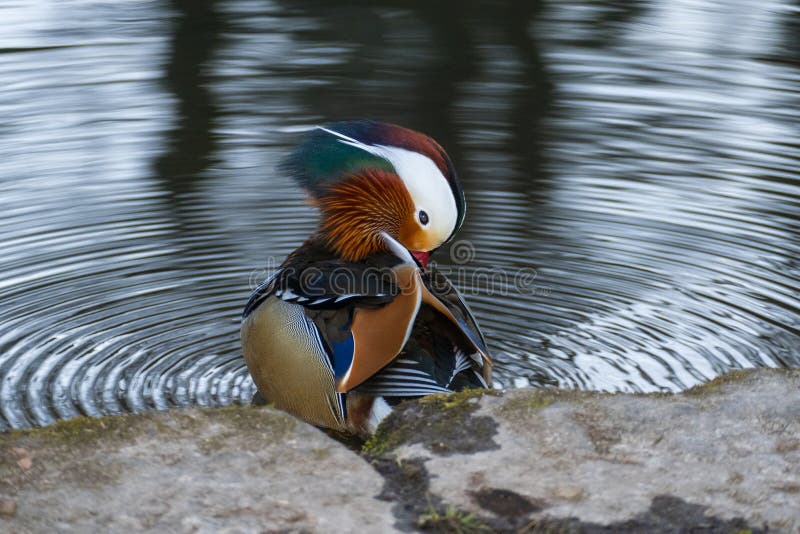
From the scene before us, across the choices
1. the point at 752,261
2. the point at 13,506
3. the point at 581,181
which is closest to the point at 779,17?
the point at 581,181

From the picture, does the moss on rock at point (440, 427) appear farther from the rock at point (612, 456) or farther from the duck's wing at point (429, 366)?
the duck's wing at point (429, 366)

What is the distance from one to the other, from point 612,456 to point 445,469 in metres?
0.43

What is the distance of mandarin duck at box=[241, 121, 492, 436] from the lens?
13.1 ft

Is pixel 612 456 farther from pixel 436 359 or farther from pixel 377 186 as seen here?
pixel 377 186

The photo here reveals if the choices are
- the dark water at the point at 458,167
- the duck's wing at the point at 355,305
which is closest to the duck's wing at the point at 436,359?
the duck's wing at the point at 355,305

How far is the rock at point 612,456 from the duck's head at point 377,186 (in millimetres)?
1300

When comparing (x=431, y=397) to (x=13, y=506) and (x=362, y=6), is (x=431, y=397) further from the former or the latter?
(x=362, y=6)

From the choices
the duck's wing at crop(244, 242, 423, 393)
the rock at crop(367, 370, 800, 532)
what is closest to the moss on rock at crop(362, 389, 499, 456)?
the rock at crop(367, 370, 800, 532)

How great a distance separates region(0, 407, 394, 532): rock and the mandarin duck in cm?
92

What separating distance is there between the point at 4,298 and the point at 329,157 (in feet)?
5.68

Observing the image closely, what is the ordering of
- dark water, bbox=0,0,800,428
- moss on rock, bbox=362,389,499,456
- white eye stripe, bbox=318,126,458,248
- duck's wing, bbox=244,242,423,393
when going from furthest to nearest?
dark water, bbox=0,0,800,428 → white eye stripe, bbox=318,126,458,248 → duck's wing, bbox=244,242,423,393 → moss on rock, bbox=362,389,499,456

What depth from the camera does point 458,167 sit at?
6707 millimetres

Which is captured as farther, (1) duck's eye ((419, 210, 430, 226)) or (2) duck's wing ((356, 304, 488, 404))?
(1) duck's eye ((419, 210, 430, 226))

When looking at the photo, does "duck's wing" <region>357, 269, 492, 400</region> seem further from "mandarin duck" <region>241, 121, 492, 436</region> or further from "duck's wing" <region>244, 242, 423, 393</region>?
"duck's wing" <region>244, 242, 423, 393</region>
